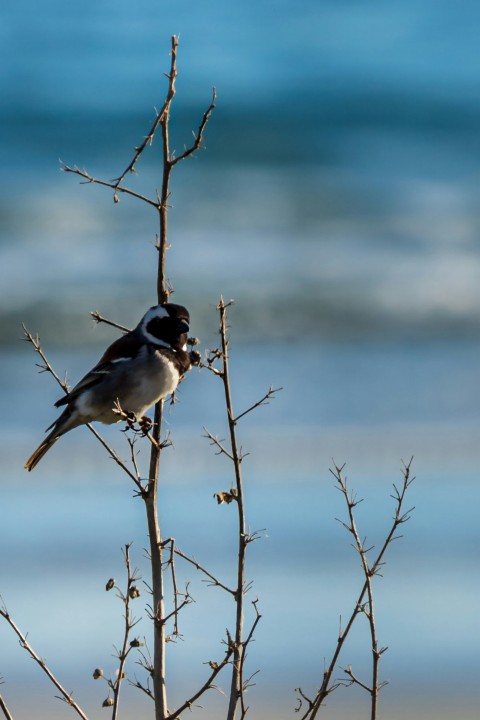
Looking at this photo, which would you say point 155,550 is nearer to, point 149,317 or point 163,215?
point 163,215

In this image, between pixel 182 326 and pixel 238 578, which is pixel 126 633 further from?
pixel 182 326

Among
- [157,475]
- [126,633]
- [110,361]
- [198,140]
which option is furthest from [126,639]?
[110,361]

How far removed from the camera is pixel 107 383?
17.2 ft

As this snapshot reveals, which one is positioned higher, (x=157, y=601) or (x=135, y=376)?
(x=135, y=376)

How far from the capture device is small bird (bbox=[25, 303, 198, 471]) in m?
4.93

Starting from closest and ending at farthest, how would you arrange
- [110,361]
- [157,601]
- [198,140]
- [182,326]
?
[157,601] < [198,140] < [182,326] < [110,361]

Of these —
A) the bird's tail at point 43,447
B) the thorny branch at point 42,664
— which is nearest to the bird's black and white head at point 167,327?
the bird's tail at point 43,447

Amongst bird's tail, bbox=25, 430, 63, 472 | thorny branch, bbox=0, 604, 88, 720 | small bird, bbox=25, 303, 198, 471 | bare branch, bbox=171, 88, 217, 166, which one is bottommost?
thorny branch, bbox=0, 604, 88, 720

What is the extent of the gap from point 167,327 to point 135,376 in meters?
0.32

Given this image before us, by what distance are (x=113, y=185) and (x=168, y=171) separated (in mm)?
208

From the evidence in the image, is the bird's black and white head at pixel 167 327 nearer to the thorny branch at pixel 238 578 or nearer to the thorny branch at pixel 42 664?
the thorny branch at pixel 238 578

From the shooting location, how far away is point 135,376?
5.09m

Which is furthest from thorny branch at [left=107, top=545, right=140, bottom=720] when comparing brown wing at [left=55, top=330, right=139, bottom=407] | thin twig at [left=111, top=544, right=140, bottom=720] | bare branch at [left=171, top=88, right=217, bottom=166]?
brown wing at [left=55, top=330, right=139, bottom=407]

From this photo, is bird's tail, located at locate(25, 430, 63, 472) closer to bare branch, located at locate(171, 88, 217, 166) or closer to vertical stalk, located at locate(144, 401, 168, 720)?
vertical stalk, located at locate(144, 401, 168, 720)
